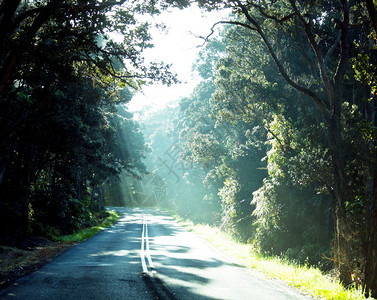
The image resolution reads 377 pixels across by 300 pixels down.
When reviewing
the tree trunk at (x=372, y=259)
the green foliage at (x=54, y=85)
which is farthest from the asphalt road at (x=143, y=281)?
the green foliage at (x=54, y=85)

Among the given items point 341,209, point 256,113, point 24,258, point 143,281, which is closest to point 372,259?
point 341,209

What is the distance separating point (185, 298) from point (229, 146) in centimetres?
2294

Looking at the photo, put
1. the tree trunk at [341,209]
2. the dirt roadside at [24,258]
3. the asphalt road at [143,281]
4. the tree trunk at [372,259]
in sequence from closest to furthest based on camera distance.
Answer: the asphalt road at [143,281] < the tree trunk at [372,259] < the dirt roadside at [24,258] < the tree trunk at [341,209]

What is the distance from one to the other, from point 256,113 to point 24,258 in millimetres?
13527

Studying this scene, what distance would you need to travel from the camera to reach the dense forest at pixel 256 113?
9.67 m

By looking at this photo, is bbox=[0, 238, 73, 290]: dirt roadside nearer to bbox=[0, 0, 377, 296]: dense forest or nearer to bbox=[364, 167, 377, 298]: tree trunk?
bbox=[0, 0, 377, 296]: dense forest

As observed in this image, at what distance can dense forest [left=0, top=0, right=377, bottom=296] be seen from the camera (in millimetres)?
9672

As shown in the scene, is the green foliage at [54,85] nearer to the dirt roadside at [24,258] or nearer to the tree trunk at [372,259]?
the dirt roadside at [24,258]

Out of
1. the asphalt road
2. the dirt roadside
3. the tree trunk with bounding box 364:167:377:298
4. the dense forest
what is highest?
the dense forest

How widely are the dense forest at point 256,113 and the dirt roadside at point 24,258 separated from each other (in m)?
1.30

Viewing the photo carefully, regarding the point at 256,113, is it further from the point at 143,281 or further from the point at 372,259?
the point at 143,281

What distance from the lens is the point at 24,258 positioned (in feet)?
40.0

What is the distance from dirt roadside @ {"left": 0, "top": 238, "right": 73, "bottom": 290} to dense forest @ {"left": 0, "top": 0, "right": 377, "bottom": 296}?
4.28 feet

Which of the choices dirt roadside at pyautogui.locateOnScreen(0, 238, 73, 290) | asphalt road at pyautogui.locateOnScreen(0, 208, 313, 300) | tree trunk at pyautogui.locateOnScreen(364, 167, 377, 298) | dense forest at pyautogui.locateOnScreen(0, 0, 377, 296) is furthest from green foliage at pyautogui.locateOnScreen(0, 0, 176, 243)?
tree trunk at pyautogui.locateOnScreen(364, 167, 377, 298)
